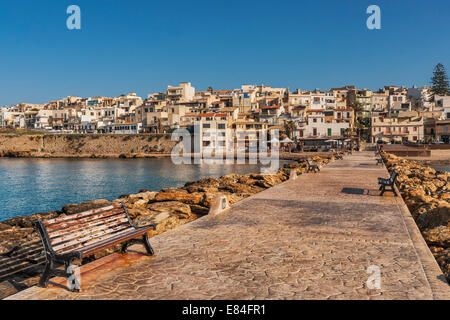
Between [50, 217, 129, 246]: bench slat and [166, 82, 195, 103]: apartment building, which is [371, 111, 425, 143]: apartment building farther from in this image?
[50, 217, 129, 246]: bench slat

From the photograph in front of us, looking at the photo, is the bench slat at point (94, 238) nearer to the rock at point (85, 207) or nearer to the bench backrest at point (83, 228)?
the bench backrest at point (83, 228)

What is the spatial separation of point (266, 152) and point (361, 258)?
228ft

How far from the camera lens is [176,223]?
369 inches

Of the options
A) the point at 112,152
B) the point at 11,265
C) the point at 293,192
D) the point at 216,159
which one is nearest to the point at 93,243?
the point at 11,265

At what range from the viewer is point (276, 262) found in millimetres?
5863

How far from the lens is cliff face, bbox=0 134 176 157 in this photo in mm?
88750

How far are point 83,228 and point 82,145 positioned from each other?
313 feet

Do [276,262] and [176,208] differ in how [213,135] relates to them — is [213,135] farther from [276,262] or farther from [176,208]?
[276,262]

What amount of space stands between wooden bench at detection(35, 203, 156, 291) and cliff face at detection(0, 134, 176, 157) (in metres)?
80.7
